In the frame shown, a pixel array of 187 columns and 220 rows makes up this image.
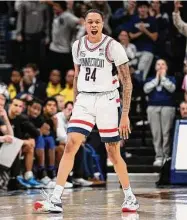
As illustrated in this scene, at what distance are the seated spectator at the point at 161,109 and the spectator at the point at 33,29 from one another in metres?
4.67

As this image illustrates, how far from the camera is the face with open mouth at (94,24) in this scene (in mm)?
9430

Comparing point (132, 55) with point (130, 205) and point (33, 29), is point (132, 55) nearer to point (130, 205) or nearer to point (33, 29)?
point (33, 29)

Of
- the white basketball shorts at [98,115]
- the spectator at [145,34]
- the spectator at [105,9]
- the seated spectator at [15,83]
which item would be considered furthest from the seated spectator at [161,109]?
the white basketball shorts at [98,115]

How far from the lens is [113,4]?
21.5 metres

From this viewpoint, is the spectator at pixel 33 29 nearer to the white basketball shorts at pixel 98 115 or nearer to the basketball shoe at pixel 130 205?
the white basketball shorts at pixel 98 115

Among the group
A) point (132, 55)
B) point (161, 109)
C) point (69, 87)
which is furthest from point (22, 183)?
point (132, 55)

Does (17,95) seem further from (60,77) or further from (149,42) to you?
(149,42)

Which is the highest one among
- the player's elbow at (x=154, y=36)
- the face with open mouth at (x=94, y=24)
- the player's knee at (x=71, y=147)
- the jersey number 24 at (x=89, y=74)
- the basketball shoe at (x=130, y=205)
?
the face with open mouth at (x=94, y=24)

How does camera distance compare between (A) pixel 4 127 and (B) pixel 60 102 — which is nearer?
(A) pixel 4 127

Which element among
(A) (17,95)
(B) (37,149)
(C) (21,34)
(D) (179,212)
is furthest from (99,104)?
(C) (21,34)

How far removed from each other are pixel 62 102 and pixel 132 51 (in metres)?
2.90

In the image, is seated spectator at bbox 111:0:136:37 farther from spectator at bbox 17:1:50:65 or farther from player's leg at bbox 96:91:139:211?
player's leg at bbox 96:91:139:211

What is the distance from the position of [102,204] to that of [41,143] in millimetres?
4285

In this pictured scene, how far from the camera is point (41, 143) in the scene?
48.2 feet
